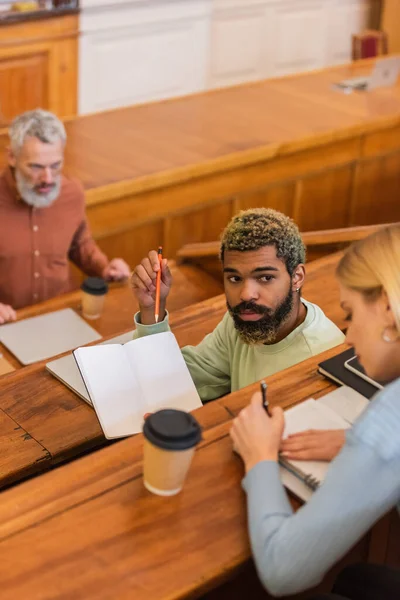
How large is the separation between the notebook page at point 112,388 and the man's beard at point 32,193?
126 centimetres

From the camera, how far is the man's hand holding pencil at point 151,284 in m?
2.03

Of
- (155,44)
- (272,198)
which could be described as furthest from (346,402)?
(155,44)

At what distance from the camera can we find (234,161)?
148 inches

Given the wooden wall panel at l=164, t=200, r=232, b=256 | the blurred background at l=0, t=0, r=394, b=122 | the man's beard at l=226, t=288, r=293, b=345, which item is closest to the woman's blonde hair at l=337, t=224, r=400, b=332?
the man's beard at l=226, t=288, r=293, b=345

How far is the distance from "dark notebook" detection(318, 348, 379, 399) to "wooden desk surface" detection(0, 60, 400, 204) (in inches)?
71.8

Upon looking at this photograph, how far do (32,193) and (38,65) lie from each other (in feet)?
8.34

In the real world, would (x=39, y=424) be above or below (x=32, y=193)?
below

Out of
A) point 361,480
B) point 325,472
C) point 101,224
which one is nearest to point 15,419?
point 325,472

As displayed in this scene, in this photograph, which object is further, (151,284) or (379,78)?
(379,78)

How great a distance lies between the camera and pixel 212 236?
152 inches

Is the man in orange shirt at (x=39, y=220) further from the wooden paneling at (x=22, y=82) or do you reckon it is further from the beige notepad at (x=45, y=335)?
the wooden paneling at (x=22, y=82)

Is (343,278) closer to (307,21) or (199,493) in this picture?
(199,493)

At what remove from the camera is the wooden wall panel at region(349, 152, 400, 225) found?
4.45 m

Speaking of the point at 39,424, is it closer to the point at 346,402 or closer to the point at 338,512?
the point at 346,402
